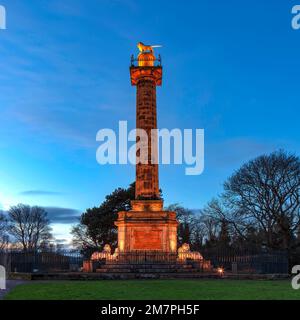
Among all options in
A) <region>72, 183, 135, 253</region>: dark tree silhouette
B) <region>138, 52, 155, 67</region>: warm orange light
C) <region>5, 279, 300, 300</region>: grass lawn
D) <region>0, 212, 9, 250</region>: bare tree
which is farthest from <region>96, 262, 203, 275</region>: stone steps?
<region>0, 212, 9, 250</region>: bare tree

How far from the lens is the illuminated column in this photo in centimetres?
3378

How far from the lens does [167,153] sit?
110 ft

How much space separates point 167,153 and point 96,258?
893cm

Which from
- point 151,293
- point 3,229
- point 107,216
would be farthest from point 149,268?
point 3,229

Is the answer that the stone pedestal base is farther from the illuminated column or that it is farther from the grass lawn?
the grass lawn

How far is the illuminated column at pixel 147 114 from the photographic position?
111 feet

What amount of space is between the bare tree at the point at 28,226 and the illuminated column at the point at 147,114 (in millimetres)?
38588

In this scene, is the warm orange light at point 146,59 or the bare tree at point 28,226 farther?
the bare tree at point 28,226

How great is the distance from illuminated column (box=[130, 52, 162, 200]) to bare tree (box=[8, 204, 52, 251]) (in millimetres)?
38588

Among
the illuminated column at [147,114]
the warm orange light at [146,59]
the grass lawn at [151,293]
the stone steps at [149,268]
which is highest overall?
the warm orange light at [146,59]

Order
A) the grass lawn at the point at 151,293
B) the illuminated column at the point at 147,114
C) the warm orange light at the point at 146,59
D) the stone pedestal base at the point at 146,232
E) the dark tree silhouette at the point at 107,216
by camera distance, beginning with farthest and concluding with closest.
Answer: the dark tree silhouette at the point at 107,216 < the warm orange light at the point at 146,59 < the illuminated column at the point at 147,114 < the stone pedestal base at the point at 146,232 < the grass lawn at the point at 151,293

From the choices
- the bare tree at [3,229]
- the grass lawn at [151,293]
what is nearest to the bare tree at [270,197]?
the grass lawn at [151,293]

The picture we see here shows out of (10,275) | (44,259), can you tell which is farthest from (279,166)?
(10,275)

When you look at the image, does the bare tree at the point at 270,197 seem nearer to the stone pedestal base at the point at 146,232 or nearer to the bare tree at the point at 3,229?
the stone pedestal base at the point at 146,232
